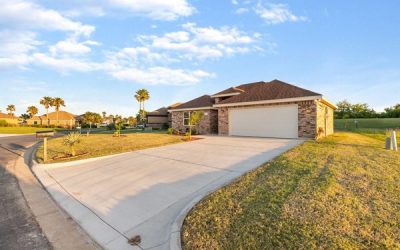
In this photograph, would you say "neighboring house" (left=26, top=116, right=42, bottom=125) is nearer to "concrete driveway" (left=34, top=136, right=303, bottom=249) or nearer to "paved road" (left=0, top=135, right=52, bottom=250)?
"concrete driveway" (left=34, top=136, right=303, bottom=249)

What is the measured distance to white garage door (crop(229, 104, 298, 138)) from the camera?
14906mm

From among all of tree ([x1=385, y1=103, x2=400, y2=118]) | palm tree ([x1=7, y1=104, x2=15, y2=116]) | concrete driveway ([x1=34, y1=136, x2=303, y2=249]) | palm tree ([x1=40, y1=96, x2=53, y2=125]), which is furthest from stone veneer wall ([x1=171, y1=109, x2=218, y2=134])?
palm tree ([x1=7, y1=104, x2=15, y2=116])

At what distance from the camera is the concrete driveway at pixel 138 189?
12.1 feet

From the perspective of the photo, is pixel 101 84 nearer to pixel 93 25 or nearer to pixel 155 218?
pixel 93 25

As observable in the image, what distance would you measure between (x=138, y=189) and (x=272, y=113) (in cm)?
1295

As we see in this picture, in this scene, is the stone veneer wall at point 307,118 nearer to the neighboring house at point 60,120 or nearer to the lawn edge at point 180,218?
the lawn edge at point 180,218

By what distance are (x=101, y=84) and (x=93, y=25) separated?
16.9 m

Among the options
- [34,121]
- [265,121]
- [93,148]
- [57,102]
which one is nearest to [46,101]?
[57,102]

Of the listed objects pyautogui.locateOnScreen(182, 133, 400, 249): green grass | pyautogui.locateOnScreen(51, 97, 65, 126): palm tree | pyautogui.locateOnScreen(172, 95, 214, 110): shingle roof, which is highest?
pyautogui.locateOnScreen(51, 97, 65, 126): palm tree

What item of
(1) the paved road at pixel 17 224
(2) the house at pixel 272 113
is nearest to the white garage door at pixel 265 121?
(2) the house at pixel 272 113

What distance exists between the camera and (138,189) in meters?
5.57

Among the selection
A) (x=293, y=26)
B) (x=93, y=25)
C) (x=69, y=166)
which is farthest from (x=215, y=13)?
(x=69, y=166)

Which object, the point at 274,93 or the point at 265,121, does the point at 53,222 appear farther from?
the point at 274,93

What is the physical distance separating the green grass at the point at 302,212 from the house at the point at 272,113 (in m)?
8.59
